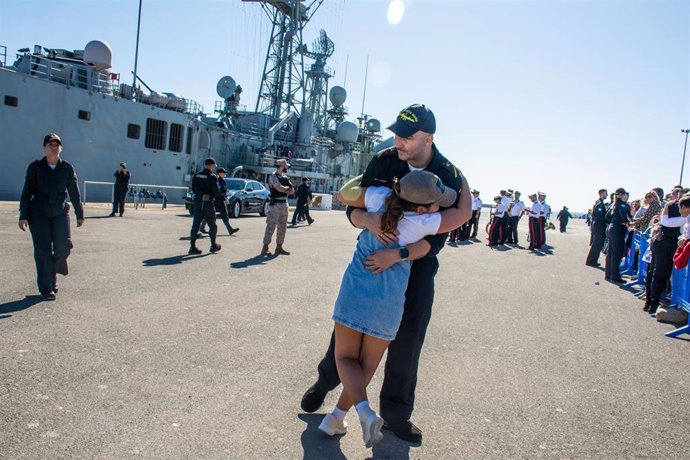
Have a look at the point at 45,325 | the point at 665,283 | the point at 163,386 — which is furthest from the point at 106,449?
the point at 665,283

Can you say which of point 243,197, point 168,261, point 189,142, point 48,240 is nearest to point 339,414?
point 48,240

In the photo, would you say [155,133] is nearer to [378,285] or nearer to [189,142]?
[189,142]

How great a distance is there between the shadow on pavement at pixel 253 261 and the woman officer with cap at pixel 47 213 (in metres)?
3.42

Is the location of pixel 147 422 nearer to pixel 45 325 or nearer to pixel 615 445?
pixel 45 325

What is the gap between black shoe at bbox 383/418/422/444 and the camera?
312cm

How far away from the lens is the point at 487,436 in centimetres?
322

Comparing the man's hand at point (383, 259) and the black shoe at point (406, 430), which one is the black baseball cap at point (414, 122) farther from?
the black shoe at point (406, 430)

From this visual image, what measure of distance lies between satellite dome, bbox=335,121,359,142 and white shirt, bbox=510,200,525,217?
2645 centimetres

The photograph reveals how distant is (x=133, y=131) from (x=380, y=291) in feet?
88.2

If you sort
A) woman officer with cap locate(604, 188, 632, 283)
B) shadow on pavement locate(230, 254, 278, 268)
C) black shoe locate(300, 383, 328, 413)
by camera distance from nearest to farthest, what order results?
black shoe locate(300, 383, 328, 413) → shadow on pavement locate(230, 254, 278, 268) → woman officer with cap locate(604, 188, 632, 283)

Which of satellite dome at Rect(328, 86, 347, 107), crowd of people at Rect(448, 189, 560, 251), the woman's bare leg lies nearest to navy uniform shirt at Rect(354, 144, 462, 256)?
the woman's bare leg

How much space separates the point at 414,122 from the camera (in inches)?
113

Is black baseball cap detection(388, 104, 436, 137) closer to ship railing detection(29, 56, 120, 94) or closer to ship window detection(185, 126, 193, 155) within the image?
ship railing detection(29, 56, 120, 94)

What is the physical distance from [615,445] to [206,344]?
3349 mm
